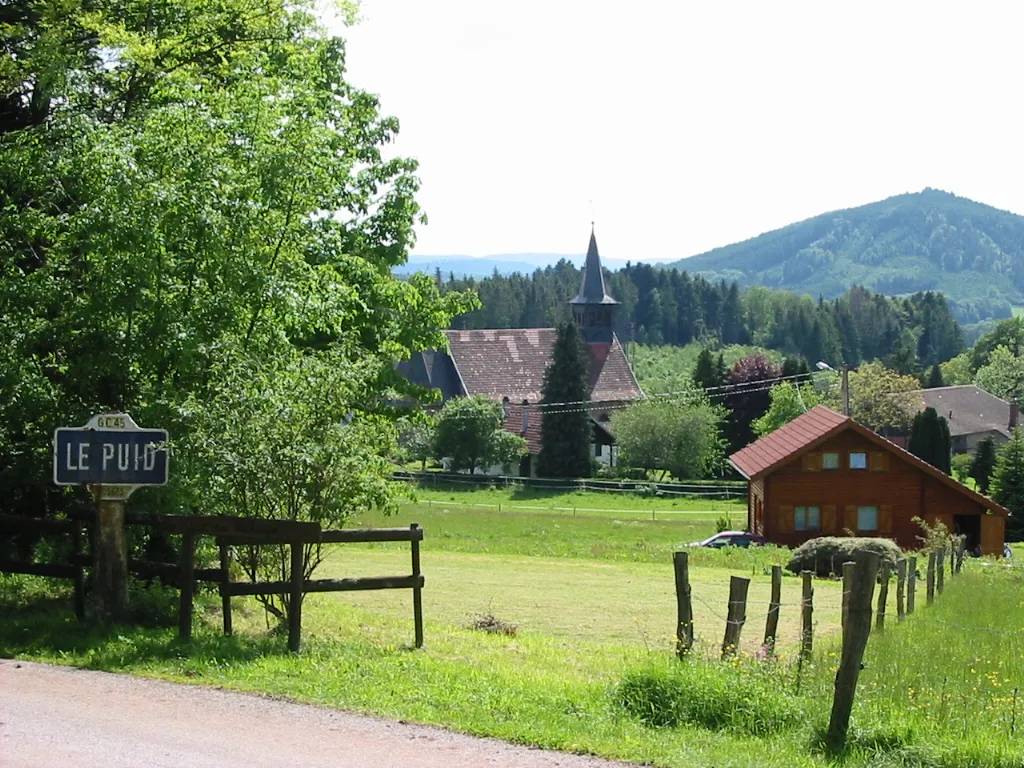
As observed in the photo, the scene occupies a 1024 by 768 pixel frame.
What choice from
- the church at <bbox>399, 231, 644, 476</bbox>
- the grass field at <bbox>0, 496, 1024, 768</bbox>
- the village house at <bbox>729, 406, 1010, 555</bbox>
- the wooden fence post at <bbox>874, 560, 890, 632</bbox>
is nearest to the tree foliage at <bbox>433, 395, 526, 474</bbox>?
the church at <bbox>399, 231, 644, 476</bbox>

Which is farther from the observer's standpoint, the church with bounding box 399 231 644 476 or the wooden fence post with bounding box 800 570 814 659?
the church with bounding box 399 231 644 476

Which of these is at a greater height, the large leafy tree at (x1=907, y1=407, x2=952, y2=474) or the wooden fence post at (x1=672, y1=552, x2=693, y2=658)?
the large leafy tree at (x1=907, y1=407, x2=952, y2=474)

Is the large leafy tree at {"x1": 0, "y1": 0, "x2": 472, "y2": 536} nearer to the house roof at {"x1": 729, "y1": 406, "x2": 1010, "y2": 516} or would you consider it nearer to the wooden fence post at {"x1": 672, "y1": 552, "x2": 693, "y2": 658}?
the wooden fence post at {"x1": 672, "y1": 552, "x2": 693, "y2": 658}

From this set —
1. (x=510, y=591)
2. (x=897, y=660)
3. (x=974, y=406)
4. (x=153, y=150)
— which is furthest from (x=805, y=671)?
(x=974, y=406)

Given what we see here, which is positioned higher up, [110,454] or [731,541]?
[110,454]

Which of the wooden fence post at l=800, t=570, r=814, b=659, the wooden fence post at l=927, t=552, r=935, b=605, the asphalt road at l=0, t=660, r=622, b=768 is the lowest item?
the wooden fence post at l=927, t=552, r=935, b=605

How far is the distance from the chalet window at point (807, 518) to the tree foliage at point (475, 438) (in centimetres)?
3679

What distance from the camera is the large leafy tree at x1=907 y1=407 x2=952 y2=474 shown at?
77.4 meters

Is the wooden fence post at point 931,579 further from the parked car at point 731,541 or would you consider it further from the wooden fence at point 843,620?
the parked car at point 731,541

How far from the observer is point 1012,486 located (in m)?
61.8

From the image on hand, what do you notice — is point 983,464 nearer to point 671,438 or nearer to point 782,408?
point 782,408

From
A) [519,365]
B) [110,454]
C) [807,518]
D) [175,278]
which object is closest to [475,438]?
[519,365]

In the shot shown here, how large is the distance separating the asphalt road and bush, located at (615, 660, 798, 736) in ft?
5.09

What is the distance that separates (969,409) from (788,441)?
8163cm
